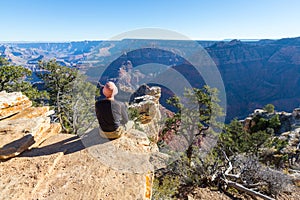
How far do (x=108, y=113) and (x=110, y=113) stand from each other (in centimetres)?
6

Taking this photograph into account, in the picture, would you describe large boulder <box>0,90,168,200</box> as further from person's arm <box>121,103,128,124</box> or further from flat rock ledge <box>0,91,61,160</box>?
person's arm <box>121,103,128,124</box>

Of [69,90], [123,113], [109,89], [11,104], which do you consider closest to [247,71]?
[69,90]

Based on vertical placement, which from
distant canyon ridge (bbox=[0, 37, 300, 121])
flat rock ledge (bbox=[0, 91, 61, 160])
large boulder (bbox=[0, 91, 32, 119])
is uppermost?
large boulder (bbox=[0, 91, 32, 119])

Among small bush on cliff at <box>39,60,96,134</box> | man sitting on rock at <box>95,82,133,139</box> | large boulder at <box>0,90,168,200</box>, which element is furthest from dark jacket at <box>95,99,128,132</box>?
small bush on cliff at <box>39,60,96,134</box>

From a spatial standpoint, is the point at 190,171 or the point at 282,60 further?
A: the point at 282,60

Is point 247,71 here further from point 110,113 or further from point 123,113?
point 110,113

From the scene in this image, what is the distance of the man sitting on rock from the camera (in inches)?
199

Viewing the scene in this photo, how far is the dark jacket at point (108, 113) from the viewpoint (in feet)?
16.6

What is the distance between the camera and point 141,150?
17.0 feet

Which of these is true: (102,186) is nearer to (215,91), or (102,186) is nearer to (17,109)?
(17,109)

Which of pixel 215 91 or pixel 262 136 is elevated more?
pixel 215 91

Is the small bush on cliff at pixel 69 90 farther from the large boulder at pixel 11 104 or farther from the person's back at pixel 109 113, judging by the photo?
the person's back at pixel 109 113

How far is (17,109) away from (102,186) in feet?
16.8

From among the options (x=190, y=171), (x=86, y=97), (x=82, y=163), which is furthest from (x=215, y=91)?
(x=82, y=163)
